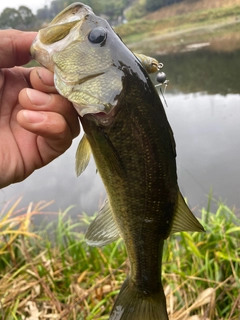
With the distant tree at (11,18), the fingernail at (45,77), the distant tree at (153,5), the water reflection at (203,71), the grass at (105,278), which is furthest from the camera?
the distant tree at (153,5)

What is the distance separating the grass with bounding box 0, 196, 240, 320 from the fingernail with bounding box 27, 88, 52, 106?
1.65m

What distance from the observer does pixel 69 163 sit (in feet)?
22.1

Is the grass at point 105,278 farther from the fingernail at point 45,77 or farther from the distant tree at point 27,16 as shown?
the distant tree at point 27,16

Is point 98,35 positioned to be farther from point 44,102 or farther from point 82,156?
point 82,156

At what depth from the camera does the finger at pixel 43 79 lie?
160cm

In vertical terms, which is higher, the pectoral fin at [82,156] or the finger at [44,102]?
the finger at [44,102]

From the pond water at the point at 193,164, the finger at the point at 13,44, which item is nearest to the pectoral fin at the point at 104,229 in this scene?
the finger at the point at 13,44

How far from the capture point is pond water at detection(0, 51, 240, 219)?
507 cm

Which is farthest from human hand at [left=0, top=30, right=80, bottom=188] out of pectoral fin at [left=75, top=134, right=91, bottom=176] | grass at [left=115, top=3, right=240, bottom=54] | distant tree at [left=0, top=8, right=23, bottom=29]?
grass at [left=115, top=3, right=240, bottom=54]

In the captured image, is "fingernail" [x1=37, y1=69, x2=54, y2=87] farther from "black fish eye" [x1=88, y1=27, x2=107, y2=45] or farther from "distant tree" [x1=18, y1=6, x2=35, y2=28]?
"distant tree" [x1=18, y1=6, x2=35, y2=28]

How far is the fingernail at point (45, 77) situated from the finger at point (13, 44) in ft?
1.36

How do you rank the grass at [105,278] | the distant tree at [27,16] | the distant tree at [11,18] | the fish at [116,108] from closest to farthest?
the fish at [116,108], the grass at [105,278], the distant tree at [11,18], the distant tree at [27,16]

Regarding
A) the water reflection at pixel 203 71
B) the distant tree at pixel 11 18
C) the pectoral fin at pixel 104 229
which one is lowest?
the water reflection at pixel 203 71

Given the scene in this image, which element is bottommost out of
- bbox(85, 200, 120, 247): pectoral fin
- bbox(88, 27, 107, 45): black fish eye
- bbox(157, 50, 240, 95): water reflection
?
bbox(157, 50, 240, 95): water reflection
